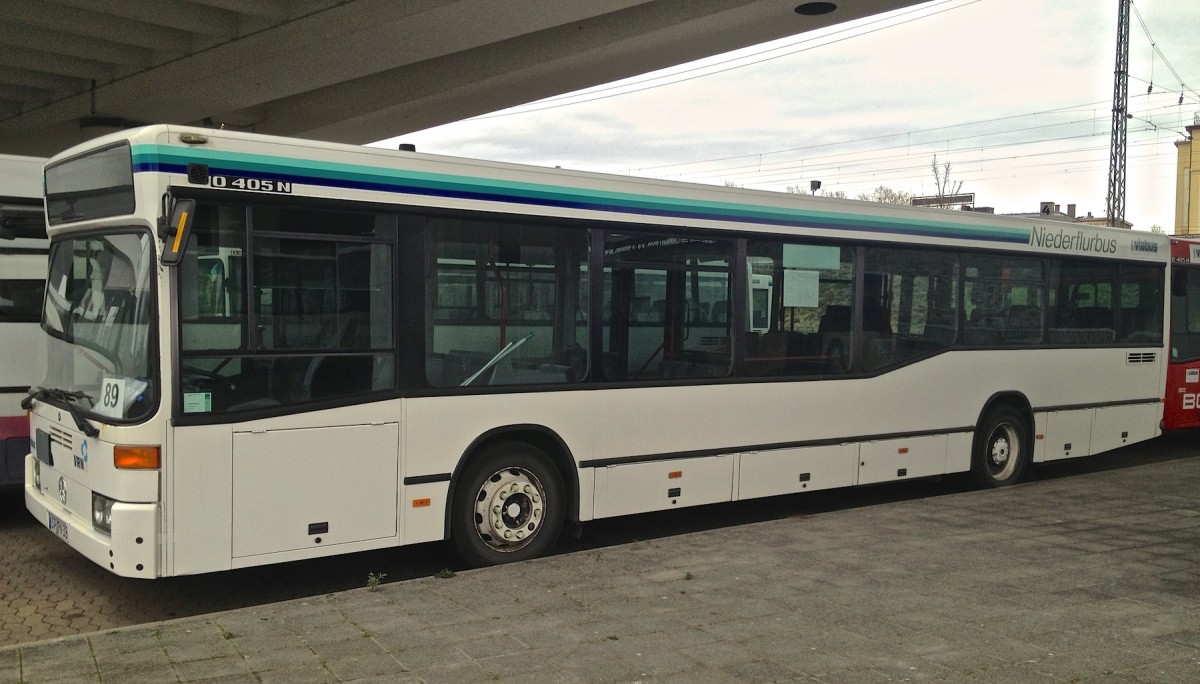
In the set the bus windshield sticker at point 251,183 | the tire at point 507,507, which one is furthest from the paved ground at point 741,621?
the bus windshield sticker at point 251,183

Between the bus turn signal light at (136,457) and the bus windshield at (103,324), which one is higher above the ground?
the bus windshield at (103,324)

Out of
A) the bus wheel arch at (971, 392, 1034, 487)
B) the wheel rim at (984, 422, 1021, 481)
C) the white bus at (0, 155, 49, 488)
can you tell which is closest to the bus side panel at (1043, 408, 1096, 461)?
the bus wheel arch at (971, 392, 1034, 487)

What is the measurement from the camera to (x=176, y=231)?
5.86 metres

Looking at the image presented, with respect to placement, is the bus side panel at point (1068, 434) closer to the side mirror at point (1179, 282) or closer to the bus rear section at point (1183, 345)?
the bus rear section at point (1183, 345)

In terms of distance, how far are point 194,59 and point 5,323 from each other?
12.1 metres

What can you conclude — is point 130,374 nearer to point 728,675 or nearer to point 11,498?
point 728,675

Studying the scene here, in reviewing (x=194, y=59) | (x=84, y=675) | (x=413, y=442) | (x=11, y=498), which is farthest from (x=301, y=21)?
(x=84, y=675)

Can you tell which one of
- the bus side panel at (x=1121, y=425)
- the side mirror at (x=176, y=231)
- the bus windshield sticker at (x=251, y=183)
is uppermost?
the bus windshield sticker at (x=251, y=183)

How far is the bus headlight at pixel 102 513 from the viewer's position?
19.6 ft

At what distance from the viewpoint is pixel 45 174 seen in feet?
23.9

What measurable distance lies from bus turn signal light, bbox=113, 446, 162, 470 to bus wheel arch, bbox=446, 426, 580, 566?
6.56 feet

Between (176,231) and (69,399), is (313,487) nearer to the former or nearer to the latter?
(69,399)

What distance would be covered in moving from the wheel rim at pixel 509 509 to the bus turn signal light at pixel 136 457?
2.25m

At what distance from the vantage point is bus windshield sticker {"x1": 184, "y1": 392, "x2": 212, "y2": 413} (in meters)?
6.02
